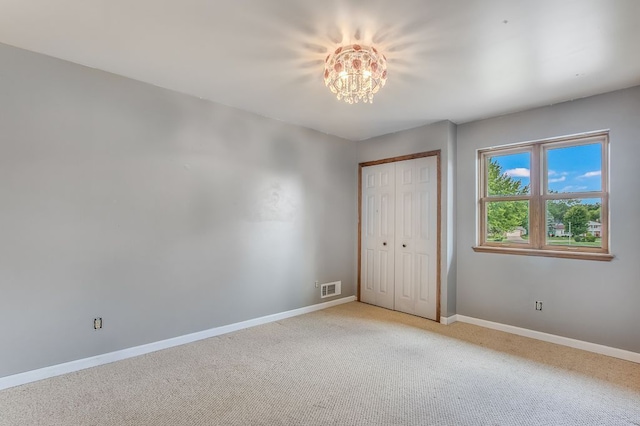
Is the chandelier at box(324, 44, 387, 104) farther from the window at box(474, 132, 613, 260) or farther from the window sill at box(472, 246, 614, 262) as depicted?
the window sill at box(472, 246, 614, 262)

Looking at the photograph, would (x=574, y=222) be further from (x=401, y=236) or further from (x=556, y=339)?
(x=401, y=236)

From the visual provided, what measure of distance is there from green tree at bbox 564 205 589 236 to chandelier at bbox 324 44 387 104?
2.57 m

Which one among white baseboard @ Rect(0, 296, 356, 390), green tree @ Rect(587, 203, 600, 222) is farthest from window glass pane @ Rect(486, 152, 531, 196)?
white baseboard @ Rect(0, 296, 356, 390)

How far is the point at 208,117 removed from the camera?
11.2 feet

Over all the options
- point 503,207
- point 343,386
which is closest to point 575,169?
point 503,207

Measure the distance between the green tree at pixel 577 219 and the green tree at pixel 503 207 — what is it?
0.38 metres

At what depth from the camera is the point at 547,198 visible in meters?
3.46

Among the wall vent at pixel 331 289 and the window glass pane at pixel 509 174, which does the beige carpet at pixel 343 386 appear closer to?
the wall vent at pixel 331 289

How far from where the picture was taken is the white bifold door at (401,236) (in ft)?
13.5

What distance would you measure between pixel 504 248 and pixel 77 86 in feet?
15.1

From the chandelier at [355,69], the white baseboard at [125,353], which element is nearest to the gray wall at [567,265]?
the chandelier at [355,69]

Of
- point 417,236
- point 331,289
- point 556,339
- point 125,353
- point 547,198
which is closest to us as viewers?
point 125,353

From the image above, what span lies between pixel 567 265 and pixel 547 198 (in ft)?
2.41

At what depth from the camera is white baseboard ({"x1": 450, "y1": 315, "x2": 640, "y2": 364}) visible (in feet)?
9.57
